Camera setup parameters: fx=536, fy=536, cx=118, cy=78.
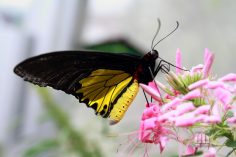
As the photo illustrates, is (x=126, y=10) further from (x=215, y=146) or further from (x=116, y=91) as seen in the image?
(x=215, y=146)

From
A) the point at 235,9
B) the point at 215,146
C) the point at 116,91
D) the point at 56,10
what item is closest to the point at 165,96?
the point at 215,146

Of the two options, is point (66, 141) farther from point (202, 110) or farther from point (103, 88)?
point (202, 110)

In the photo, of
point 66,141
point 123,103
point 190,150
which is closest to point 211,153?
point 190,150

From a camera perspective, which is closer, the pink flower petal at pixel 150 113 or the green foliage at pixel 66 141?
the pink flower petal at pixel 150 113

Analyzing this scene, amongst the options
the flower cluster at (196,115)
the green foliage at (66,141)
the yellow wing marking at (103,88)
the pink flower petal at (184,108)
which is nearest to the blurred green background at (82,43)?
the green foliage at (66,141)

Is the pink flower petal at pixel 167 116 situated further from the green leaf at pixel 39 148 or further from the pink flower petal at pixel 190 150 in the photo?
the green leaf at pixel 39 148

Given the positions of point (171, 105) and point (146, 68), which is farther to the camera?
point (146, 68)
